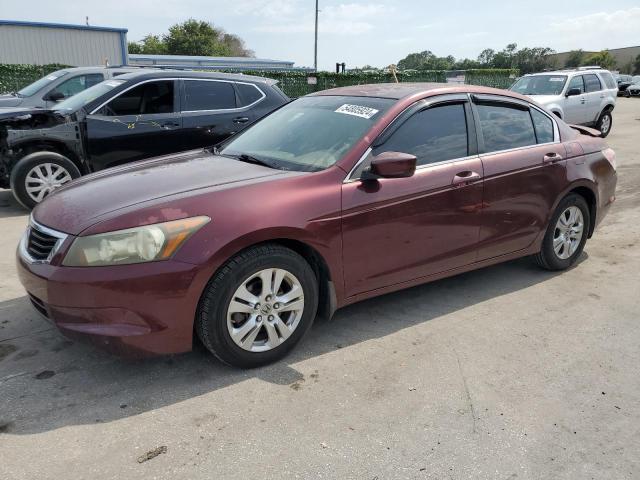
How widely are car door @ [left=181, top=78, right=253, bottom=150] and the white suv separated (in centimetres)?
874

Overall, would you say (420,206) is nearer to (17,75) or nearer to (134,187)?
(134,187)

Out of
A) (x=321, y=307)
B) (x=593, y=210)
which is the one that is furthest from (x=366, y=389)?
(x=593, y=210)

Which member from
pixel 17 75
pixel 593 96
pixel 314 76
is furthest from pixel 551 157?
pixel 17 75

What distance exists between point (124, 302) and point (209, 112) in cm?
502

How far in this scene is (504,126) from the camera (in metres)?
4.43

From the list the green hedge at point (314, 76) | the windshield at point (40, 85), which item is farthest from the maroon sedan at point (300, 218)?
the green hedge at point (314, 76)

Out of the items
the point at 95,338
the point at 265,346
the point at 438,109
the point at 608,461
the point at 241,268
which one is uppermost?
the point at 438,109

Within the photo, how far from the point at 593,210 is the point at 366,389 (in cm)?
319

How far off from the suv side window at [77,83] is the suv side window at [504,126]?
25.1 feet

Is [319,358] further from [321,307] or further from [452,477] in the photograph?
[452,477]

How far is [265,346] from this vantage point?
10.6 ft

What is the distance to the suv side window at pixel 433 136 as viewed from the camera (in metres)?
3.76

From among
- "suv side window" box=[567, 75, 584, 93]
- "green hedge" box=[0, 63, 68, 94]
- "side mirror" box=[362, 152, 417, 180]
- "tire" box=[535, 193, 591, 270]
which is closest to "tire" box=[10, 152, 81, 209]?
"side mirror" box=[362, 152, 417, 180]

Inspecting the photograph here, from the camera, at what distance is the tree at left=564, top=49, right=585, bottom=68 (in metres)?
81.0
